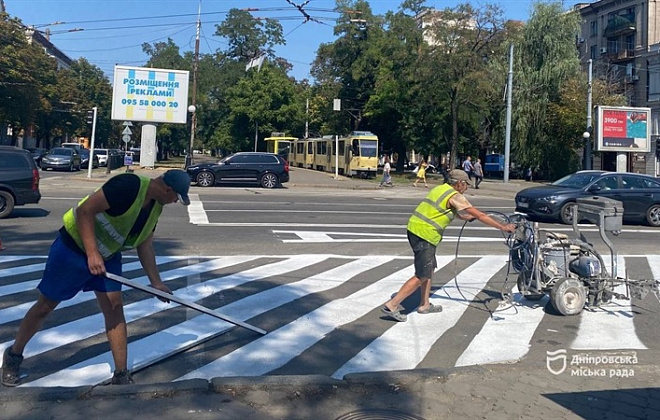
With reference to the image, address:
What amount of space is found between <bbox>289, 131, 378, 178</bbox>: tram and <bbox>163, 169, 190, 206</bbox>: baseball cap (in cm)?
3865

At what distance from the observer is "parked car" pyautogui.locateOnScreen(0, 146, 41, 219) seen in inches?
654

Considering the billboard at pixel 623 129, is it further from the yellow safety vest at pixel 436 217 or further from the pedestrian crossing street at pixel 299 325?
the yellow safety vest at pixel 436 217

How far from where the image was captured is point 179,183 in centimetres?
514

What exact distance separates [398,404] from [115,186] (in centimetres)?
261

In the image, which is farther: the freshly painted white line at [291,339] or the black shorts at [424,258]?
the black shorts at [424,258]

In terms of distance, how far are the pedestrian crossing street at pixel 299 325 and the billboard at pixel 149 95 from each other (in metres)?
31.5

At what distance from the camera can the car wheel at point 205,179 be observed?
1270 inches

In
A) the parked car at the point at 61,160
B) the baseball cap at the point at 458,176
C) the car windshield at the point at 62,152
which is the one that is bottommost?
the baseball cap at the point at 458,176

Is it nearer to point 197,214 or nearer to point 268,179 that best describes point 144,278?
point 197,214

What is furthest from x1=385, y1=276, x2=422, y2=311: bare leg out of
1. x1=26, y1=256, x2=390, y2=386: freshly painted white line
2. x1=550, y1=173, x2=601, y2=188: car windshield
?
x1=550, y1=173, x2=601, y2=188: car windshield

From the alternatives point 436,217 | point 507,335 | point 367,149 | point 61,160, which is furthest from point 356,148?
point 507,335

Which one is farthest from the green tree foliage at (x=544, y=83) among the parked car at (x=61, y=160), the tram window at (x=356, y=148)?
the parked car at (x=61, y=160)

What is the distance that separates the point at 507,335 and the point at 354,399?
2.67 meters

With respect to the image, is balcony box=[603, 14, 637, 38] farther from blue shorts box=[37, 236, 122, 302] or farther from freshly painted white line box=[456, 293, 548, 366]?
blue shorts box=[37, 236, 122, 302]
